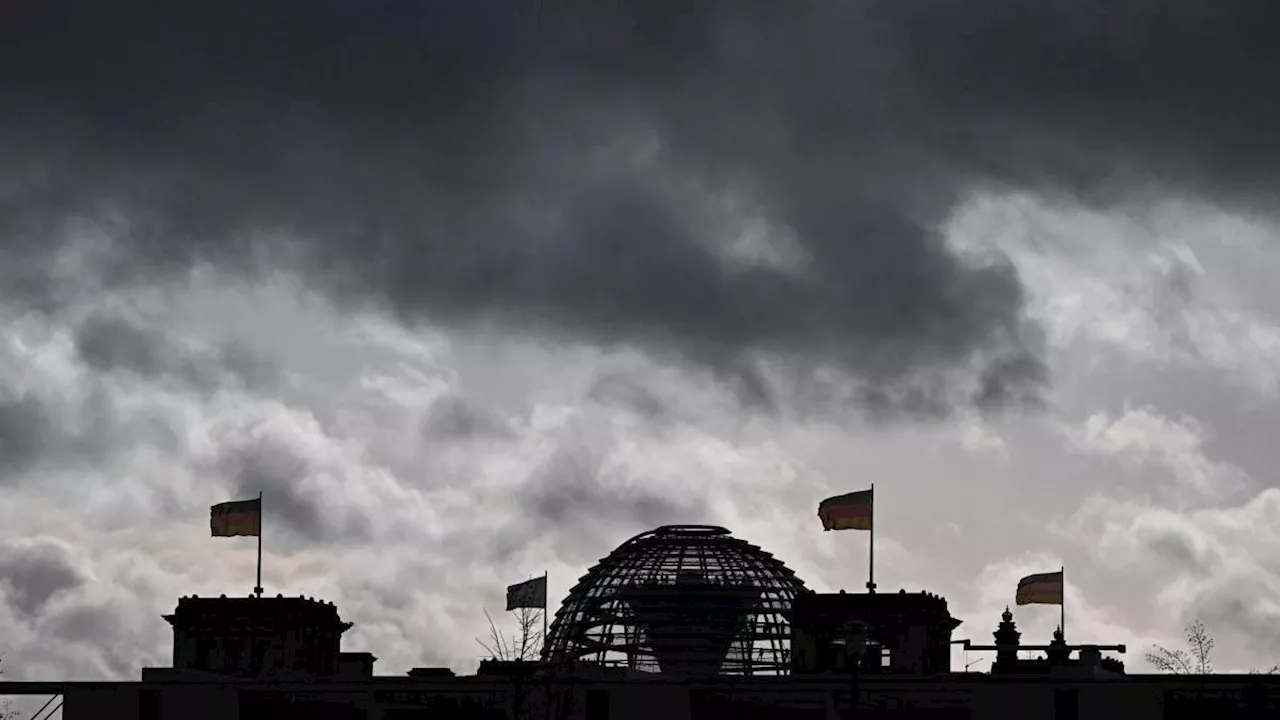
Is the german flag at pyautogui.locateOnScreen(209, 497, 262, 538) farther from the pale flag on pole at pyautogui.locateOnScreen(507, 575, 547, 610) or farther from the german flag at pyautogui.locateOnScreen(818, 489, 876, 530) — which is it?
the german flag at pyautogui.locateOnScreen(818, 489, 876, 530)

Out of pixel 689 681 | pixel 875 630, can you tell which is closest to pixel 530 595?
pixel 689 681

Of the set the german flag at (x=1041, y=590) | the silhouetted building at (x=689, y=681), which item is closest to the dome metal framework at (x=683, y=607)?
the silhouetted building at (x=689, y=681)

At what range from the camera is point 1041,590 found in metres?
112

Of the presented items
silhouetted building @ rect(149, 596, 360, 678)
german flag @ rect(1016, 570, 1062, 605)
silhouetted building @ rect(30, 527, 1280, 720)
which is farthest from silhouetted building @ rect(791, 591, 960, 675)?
silhouetted building @ rect(149, 596, 360, 678)

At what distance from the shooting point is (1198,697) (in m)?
105

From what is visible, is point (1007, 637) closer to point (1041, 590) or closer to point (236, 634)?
point (1041, 590)

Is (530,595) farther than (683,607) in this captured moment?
No

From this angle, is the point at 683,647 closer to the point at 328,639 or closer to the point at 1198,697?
the point at 328,639

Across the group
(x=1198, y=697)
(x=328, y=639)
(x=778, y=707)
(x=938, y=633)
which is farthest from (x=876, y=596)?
(x=328, y=639)

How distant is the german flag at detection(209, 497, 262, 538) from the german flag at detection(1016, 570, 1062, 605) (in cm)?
3676

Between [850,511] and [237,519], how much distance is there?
2970cm

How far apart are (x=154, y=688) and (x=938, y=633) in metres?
39.9

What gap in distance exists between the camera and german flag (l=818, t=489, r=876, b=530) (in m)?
114

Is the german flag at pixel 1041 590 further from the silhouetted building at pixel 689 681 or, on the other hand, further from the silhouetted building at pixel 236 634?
the silhouetted building at pixel 236 634
